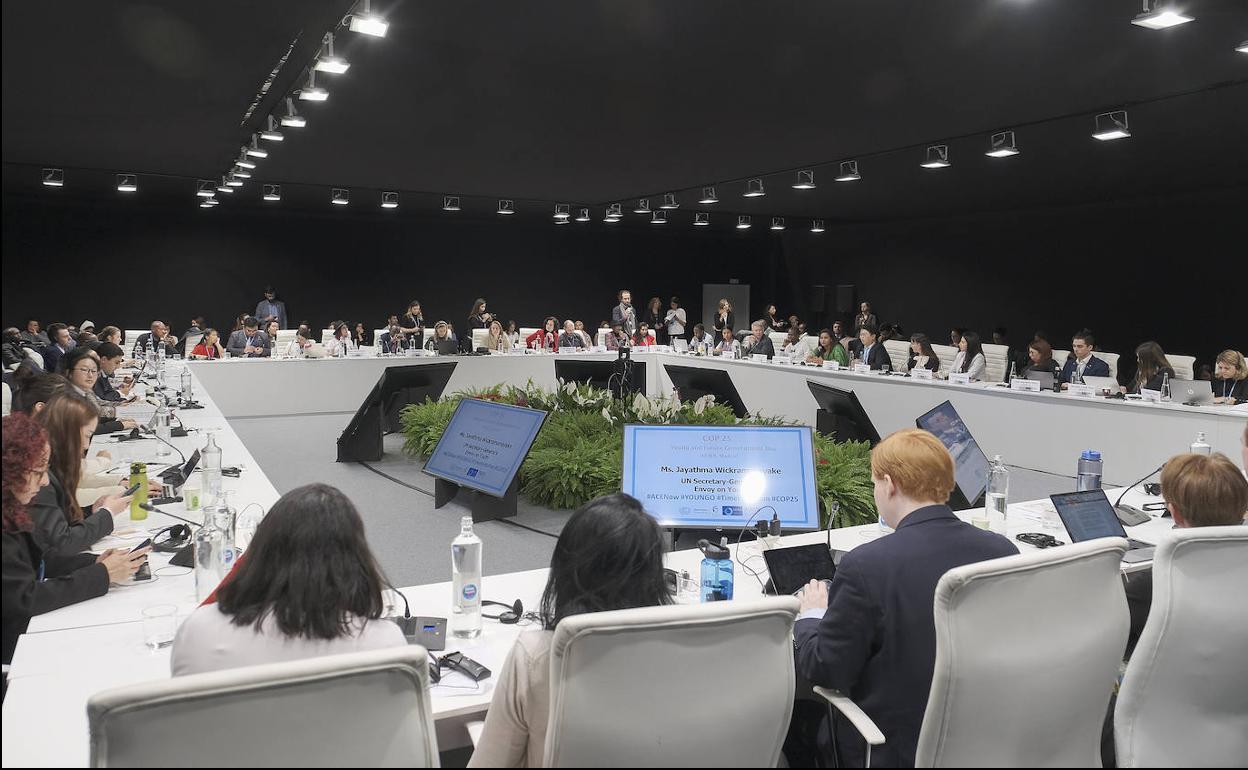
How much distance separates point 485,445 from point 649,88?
291cm

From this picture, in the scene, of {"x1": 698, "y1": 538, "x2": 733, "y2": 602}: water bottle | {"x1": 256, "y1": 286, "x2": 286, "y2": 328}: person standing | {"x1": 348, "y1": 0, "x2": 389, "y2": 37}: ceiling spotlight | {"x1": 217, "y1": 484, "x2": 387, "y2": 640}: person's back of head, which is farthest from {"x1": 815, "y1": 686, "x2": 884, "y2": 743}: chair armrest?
{"x1": 256, "y1": 286, "x2": 286, "y2": 328}: person standing

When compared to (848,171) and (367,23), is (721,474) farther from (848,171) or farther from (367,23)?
(848,171)

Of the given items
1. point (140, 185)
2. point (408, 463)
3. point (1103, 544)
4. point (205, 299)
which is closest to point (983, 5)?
point (1103, 544)

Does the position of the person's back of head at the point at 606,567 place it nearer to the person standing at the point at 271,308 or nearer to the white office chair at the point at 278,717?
the white office chair at the point at 278,717

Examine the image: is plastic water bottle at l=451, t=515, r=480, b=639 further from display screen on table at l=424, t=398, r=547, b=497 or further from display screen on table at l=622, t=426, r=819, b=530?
display screen on table at l=424, t=398, r=547, b=497

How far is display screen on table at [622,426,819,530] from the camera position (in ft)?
9.46

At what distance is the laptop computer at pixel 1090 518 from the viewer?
2.80m

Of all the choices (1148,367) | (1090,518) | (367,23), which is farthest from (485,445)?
(1148,367)

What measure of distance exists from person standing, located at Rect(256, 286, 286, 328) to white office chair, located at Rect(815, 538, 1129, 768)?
562 inches

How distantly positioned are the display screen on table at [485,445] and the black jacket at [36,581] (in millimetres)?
2606

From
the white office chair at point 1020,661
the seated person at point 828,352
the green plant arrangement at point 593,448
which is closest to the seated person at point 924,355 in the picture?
the seated person at point 828,352

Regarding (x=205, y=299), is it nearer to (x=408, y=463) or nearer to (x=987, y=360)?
(x=408, y=463)

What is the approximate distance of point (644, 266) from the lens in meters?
18.4

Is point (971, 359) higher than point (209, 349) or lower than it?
lower
